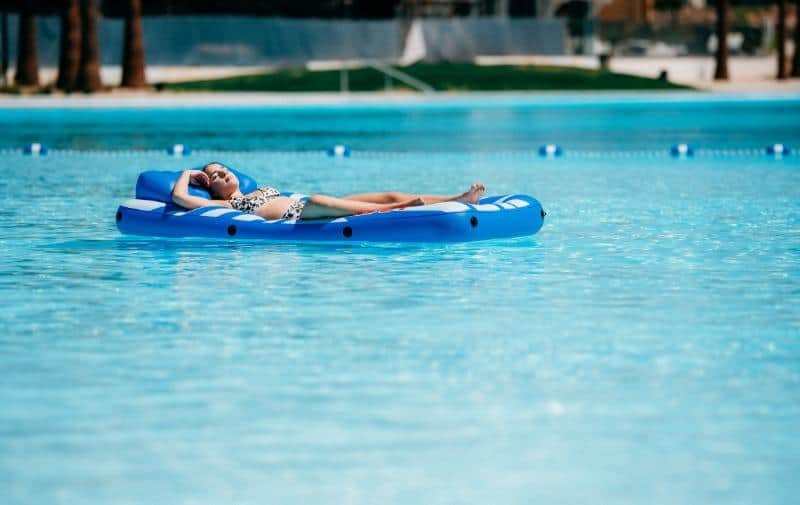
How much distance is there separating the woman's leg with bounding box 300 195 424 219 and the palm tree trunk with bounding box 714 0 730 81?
36.3 m

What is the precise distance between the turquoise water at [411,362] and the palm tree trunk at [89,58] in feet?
70.4

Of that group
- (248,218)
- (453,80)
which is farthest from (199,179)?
(453,80)

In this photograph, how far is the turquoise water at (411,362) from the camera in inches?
199

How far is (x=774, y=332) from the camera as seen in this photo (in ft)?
24.5

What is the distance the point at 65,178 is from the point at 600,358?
1149cm

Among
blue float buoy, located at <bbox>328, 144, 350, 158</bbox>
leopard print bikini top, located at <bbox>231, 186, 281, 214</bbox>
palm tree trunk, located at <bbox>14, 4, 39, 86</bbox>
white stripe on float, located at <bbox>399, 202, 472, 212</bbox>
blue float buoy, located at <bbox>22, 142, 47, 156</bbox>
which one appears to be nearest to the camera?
white stripe on float, located at <bbox>399, 202, 472, 212</bbox>

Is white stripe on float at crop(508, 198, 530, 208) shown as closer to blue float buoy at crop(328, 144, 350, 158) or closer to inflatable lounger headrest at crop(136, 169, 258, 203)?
inflatable lounger headrest at crop(136, 169, 258, 203)

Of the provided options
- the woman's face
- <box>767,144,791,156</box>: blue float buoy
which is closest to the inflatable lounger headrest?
the woman's face

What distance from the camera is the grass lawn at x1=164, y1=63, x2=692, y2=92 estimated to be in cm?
3788

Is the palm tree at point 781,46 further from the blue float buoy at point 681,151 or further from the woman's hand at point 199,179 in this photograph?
the woman's hand at point 199,179

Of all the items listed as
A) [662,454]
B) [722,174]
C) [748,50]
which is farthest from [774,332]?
[748,50]

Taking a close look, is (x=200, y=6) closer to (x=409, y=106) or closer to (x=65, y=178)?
(x=409, y=106)

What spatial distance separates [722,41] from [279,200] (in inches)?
1441

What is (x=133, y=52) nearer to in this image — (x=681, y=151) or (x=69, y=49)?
(x=69, y=49)
